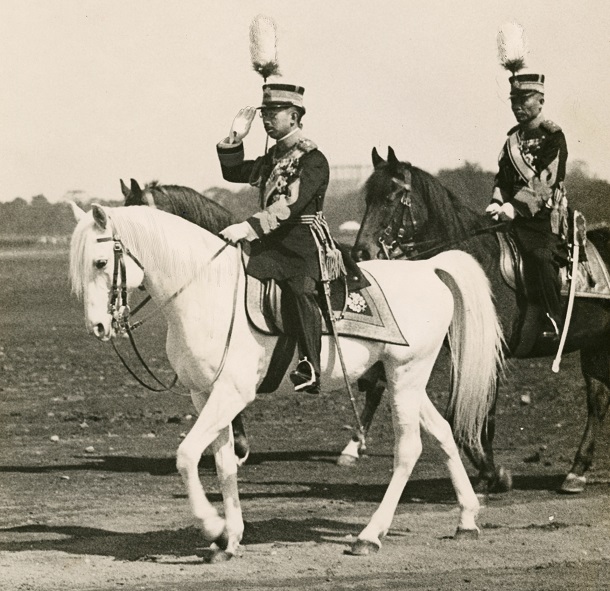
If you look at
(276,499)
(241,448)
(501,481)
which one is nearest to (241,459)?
(241,448)

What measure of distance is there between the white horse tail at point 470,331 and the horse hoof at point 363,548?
4.18 feet

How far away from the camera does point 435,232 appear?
9.99 m

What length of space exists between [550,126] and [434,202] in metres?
1.05

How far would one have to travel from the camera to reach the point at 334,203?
59.2ft

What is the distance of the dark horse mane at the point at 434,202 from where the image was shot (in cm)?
992

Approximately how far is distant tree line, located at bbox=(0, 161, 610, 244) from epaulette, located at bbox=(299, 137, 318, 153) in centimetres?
525

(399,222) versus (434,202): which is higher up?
(434,202)

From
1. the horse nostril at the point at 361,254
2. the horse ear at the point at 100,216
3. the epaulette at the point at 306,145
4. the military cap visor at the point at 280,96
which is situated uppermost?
the military cap visor at the point at 280,96

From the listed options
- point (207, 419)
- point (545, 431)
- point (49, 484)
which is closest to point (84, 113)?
point (49, 484)

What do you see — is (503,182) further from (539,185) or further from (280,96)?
(280,96)

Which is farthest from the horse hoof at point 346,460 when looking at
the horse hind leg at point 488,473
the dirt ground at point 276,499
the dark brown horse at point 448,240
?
the horse hind leg at point 488,473

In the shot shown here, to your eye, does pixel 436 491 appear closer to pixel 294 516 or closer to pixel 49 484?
pixel 294 516

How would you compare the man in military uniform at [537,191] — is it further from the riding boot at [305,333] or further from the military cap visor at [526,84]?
the riding boot at [305,333]

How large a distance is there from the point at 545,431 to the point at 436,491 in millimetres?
2936
